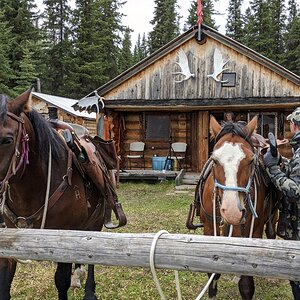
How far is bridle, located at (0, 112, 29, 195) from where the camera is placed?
8.30ft

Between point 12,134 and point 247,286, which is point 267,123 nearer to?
point 247,286

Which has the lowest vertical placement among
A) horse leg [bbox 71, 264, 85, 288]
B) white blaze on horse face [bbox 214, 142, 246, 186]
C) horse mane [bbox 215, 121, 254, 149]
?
horse leg [bbox 71, 264, 85, 288]

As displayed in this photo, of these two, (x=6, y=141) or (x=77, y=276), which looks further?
(x=77, y=276)

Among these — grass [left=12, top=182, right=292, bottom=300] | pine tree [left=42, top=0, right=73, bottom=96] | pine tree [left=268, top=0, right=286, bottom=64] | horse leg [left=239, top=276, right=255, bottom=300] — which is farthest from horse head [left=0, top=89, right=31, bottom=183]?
pine tree [left=268, top=0, right=286, bottom=64]

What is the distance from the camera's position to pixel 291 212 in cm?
357

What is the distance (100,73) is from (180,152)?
24.1 meters

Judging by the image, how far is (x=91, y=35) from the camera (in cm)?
3684

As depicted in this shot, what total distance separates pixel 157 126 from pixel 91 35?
971 inches

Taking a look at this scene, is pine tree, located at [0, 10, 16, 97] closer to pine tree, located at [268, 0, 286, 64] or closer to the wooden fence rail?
pine tree, located at [268, 0, 286, 64]

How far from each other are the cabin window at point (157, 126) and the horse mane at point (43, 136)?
11.7 metres

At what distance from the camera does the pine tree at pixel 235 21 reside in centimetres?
4116

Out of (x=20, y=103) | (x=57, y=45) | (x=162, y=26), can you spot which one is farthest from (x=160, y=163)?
(x=162, y=26)

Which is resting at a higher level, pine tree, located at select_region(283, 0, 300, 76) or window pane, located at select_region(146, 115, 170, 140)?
pine tree, located at select_region(283, 0, 300, 76)

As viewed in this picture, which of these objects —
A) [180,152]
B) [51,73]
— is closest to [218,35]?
[180,152]
